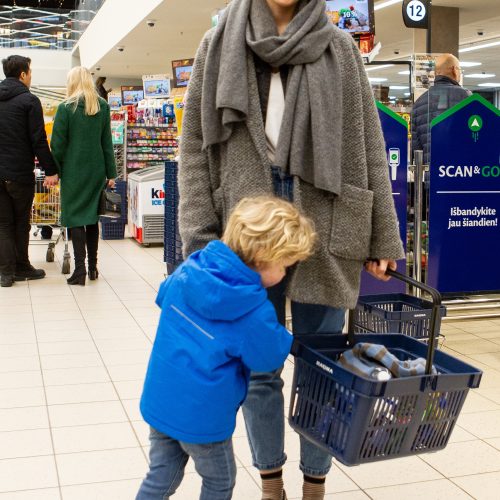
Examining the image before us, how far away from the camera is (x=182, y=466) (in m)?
1.93

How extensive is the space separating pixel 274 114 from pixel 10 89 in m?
4.90

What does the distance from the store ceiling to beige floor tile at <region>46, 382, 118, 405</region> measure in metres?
4.95

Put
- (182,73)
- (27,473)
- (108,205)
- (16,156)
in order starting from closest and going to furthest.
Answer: (27,473) → (16,156) → (108,205) → (182,73)

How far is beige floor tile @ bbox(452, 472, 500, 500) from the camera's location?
2.49m

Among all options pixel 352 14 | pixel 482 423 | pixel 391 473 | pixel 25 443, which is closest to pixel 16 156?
pixel 352 14

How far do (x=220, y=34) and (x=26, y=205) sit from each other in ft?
15.5

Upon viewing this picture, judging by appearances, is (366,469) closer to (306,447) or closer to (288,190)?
(306,447)

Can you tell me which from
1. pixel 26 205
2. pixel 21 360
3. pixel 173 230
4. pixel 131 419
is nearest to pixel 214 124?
pixel 131 419

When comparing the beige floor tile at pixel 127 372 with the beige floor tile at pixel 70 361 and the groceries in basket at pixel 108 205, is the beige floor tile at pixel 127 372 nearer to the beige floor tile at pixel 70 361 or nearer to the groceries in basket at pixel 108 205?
the beige floor tile at pixel 70 361

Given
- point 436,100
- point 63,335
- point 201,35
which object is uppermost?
point 201,35

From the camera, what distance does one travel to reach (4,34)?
26.3m

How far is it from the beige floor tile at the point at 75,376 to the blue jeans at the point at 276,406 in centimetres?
171

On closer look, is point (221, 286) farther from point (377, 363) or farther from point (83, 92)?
point (83, 92)

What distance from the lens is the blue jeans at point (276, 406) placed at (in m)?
2.15
